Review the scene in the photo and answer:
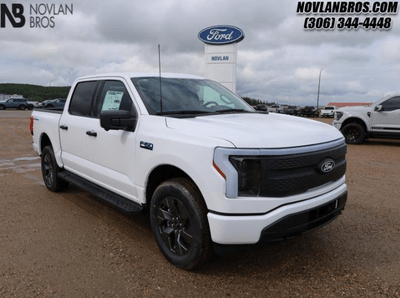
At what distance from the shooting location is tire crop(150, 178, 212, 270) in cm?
286

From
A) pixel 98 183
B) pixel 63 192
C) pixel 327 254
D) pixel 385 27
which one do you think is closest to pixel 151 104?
pixel 98 183

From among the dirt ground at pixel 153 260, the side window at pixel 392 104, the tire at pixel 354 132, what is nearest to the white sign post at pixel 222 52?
the tire at pixel 354 132

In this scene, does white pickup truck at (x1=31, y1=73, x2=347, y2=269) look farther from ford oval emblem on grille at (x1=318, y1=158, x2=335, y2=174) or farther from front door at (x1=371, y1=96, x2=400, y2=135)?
front door at (x1=371, y1=96, x2=400, y2=135)

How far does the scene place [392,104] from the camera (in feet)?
39.1

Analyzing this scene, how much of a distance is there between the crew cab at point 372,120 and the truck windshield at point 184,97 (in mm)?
9379

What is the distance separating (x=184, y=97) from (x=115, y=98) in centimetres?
85

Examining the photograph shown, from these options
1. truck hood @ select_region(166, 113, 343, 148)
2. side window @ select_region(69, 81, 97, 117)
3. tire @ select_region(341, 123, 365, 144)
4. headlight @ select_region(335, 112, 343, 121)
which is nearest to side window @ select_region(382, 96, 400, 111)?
tire @ select_region(341, 123, 365, 144)

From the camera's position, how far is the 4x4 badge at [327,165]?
300 centimetres

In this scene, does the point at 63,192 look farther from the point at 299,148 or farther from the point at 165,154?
the point at 299,148

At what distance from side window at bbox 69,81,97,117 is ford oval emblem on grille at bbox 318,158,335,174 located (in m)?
2.93

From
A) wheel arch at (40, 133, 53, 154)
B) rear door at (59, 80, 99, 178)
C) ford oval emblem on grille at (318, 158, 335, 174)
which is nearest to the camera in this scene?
ford oval emblem on grille at (318, 158, 335, 174)

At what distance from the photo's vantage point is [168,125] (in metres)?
3.23

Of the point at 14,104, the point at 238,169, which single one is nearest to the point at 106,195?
the point at 238,169

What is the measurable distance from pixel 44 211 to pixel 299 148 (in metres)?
3.66
